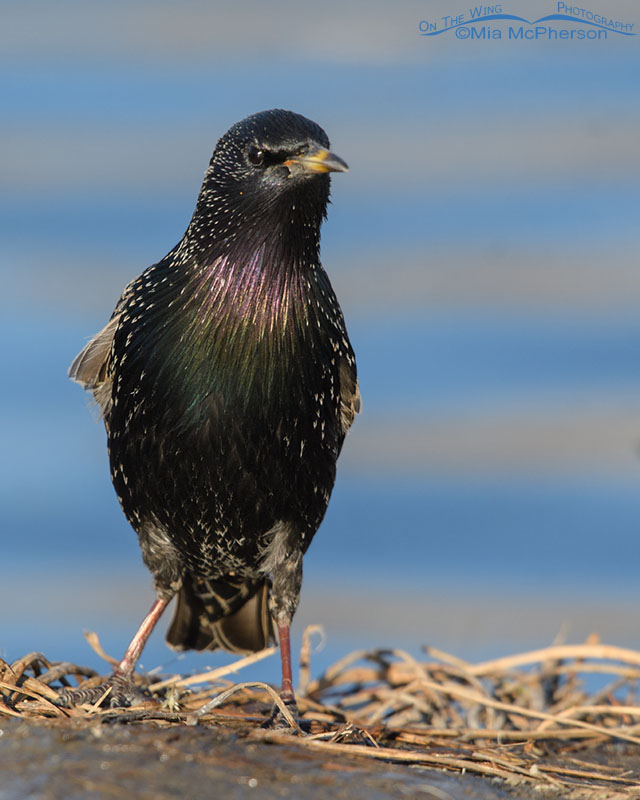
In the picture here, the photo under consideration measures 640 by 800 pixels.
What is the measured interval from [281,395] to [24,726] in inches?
49.1

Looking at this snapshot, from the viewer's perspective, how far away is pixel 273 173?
3035mm

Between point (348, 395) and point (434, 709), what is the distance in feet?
3.59

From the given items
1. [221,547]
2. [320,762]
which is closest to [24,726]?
[320,762]

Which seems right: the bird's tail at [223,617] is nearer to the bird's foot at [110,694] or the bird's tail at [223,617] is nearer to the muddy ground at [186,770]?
the bird's foot at [110,694]

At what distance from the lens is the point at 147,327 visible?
10.7 ft

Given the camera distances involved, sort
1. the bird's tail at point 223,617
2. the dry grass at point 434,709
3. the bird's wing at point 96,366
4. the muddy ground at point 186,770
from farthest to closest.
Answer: the bird's tail at point 223,617 → the bird's wing at point 96,366 → the dry grass at point 434,709 → the muddy ground at point 186,770

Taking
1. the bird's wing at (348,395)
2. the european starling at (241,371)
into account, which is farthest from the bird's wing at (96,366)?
the bird's wing at (348,395)

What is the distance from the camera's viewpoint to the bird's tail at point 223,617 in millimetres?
4055

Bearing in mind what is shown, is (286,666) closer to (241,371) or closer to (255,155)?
(241,371)

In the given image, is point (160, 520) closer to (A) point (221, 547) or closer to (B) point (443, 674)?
(A) point (221, 547)

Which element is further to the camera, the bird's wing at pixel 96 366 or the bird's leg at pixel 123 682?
the bird's wing at pixel 96 366

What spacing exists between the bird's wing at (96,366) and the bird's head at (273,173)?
0.72 meters

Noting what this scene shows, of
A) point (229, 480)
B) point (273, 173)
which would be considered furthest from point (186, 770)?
point (273, 173)

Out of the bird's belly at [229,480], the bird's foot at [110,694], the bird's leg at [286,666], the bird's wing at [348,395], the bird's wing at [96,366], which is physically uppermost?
the bird's wing at [96,366]
